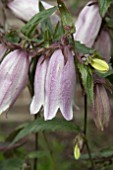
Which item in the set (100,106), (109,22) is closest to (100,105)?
(100,106)

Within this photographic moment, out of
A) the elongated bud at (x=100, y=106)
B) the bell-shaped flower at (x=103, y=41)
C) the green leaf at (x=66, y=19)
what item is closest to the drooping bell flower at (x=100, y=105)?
the elongated bud at (x=100, y=106)

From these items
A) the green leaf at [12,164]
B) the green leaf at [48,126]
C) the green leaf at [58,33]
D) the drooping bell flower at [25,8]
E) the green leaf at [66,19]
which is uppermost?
the green leaf at [66,19]

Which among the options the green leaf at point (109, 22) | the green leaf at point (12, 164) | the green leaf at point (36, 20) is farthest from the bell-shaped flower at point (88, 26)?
the green leaf at point (12, 164)

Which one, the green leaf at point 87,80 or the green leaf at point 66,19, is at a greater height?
the green leaf at point 66,19

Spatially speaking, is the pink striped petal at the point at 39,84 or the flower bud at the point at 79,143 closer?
the pink striped petal at the point at 39,84

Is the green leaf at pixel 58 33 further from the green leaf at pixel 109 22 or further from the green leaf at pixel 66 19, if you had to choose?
the green leaf at pixel 109 22

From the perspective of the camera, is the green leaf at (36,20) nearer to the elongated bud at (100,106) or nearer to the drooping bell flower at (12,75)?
the drooping bell flower at (12,75)

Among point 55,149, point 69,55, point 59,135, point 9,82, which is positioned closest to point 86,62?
point 69,55

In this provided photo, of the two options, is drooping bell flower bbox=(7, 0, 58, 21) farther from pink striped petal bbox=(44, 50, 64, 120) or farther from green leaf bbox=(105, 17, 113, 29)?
pink striped petal bbox=(44, 50, 64, 120)

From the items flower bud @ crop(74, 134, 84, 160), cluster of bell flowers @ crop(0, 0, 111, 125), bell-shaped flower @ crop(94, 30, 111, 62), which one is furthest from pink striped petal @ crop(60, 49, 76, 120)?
bell-shaped flower @ crop(94, 30, 111, 62)

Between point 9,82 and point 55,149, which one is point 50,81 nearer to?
point 9,82
